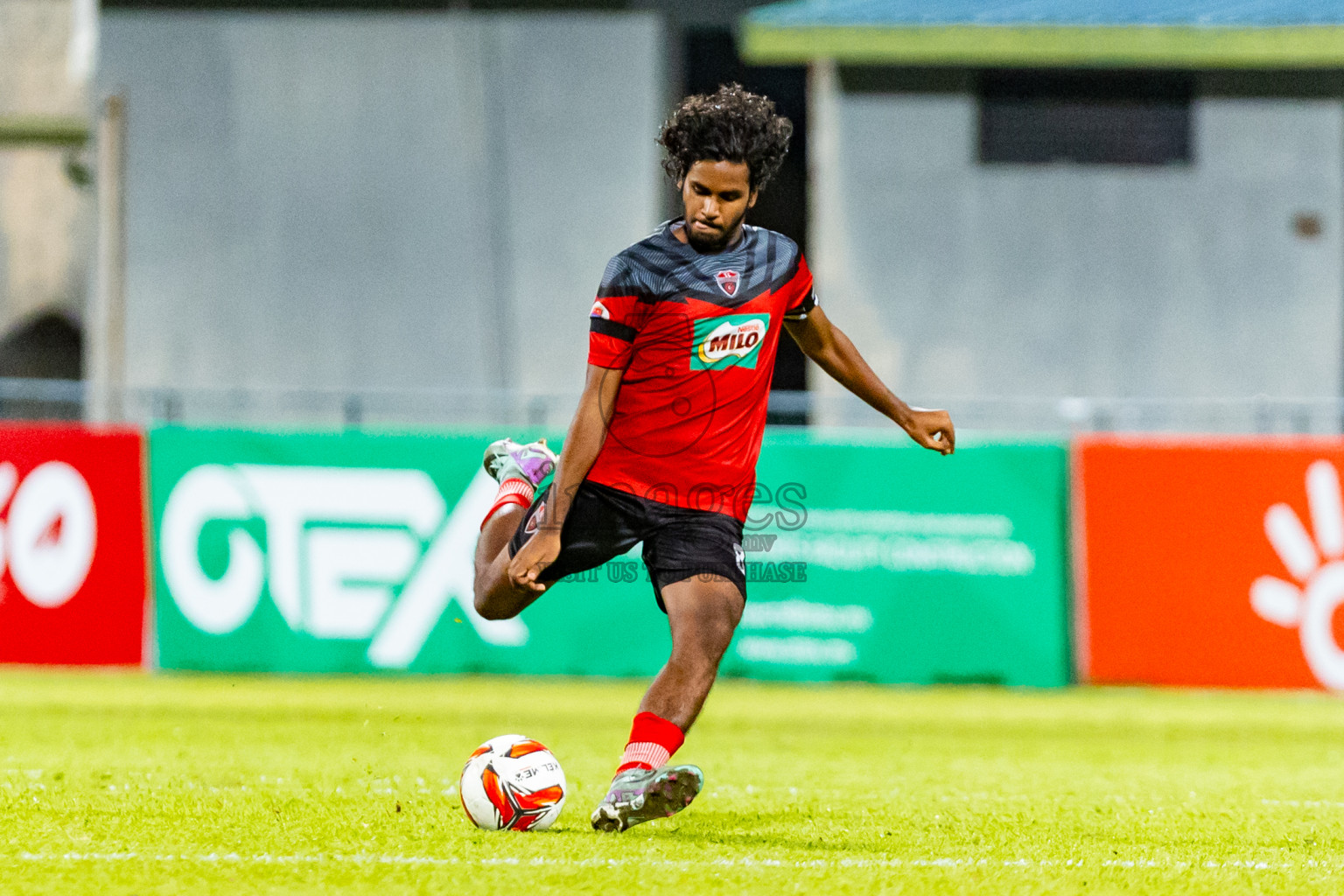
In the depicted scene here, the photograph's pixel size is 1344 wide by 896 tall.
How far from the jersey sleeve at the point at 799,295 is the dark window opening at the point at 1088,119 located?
42.3ft

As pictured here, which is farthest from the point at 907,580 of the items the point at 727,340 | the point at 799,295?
the point at 727,340

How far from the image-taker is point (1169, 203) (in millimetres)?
18562

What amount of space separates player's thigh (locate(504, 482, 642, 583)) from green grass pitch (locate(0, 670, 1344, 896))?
0.81m

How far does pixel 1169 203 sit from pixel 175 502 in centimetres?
1065

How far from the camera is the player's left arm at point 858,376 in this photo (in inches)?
239

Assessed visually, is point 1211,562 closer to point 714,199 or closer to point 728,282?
point 728,282

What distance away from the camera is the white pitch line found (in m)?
4.93

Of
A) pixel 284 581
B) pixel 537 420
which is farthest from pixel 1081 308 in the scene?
pixel 284 581

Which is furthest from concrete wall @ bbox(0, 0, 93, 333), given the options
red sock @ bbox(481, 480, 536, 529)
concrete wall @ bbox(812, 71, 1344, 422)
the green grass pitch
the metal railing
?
red sock @ bbox(481, 480, 536, 529)

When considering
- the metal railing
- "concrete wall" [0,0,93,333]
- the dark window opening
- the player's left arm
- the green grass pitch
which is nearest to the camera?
the green grass pitch

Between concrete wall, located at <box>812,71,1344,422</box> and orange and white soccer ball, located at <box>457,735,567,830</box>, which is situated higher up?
concrete wall, located at <box>812,71,1344,422</box>

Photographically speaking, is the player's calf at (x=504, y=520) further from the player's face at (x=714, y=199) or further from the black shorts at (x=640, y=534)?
the player's face at (x=714, y=199)

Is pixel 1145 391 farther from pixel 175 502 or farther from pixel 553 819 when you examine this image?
pixel 553 819

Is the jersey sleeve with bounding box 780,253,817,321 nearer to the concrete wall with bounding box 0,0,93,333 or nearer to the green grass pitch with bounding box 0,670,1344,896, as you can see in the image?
the green grass pitch with bounding box 0,670,1344,896
